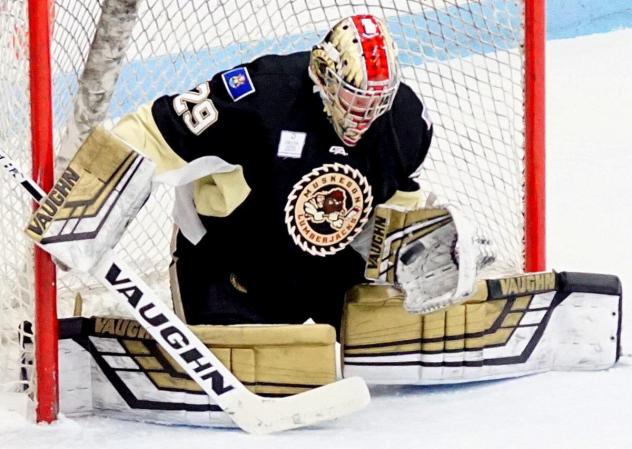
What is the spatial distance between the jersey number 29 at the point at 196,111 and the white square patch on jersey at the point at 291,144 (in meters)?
0.12

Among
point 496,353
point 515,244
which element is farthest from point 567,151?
point 496,353

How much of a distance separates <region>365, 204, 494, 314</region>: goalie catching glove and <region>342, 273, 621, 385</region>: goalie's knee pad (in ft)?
0.26

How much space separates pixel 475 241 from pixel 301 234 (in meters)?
0.29

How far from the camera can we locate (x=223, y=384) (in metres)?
1.94

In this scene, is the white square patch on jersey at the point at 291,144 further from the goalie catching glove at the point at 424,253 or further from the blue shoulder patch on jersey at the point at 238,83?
the goalie catching glove at the point at 424,253

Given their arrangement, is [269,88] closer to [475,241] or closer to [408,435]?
[475,241]

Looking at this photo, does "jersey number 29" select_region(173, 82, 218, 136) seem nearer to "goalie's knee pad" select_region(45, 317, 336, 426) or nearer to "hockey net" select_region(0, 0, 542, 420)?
"goalie's knee pad" select_region(45, 317, 336, 426)

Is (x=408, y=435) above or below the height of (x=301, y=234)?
below

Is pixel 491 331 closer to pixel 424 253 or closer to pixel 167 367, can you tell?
pixel 424 253

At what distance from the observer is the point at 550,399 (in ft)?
6.92

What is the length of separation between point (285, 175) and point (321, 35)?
643mm

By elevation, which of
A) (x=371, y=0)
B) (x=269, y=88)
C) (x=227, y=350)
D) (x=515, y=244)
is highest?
(x=371, y=0)

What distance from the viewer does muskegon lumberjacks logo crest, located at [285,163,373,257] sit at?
2.03m

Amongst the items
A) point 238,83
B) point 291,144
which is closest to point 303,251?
point 291,144
